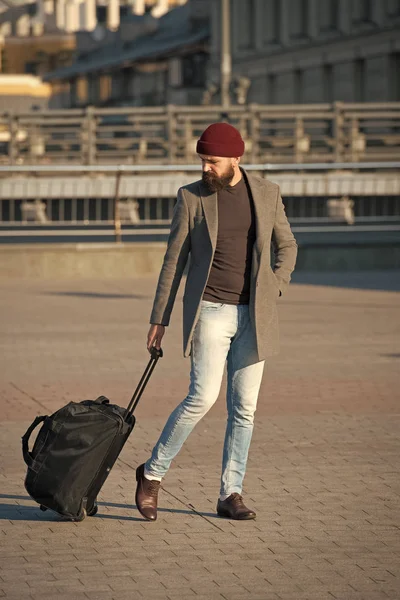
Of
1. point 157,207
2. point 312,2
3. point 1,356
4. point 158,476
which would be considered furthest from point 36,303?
point 312,2

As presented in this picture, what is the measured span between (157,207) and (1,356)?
12.0 m

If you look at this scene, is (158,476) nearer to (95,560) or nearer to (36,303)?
(95,560)

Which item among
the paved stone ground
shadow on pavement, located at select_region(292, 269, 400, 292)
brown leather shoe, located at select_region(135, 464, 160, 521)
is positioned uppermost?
brown leather shoe, located at select_region(135, 464, 160, 521)

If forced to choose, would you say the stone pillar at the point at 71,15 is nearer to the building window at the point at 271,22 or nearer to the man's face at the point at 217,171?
the building window at the point at 271,22

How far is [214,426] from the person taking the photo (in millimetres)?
10078

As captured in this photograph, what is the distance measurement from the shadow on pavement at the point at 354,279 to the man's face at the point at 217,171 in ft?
42.3

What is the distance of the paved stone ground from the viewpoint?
6371 mm

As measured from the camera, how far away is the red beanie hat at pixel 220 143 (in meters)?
6.98

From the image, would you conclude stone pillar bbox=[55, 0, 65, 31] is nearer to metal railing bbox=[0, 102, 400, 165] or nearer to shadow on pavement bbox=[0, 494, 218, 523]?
metal railing bbox=[0, 102, 400, 165]

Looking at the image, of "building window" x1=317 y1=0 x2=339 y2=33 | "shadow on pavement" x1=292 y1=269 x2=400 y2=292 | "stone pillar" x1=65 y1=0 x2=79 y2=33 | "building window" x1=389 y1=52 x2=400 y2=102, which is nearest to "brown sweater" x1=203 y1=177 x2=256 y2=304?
"shadow on pavement" x1=292 y1=269 x2=400 y2=292

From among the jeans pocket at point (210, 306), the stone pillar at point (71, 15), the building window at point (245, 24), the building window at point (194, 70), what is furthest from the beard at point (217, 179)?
the stone pillar at point (71, 15)

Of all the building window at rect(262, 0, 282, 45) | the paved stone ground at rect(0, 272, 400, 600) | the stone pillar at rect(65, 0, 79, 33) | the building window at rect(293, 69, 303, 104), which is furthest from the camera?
the stone pillar at rect(65, 0, 79, 33)

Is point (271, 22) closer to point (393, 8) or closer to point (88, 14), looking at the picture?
point (393, 8)

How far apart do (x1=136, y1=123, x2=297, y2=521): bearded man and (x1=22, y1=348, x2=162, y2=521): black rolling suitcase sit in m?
0.31
